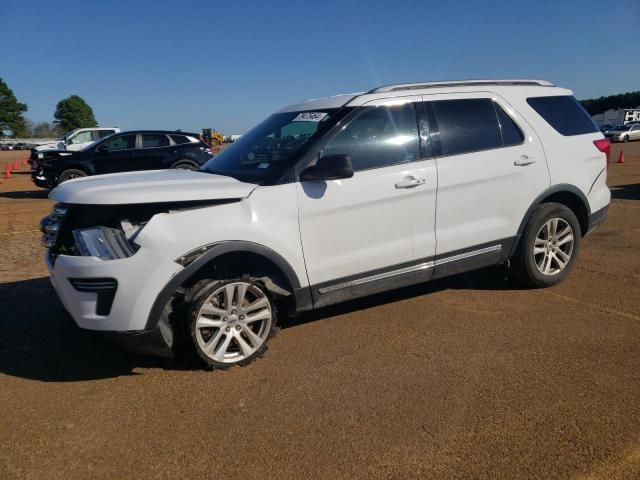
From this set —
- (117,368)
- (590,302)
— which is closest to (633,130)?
(590,302)

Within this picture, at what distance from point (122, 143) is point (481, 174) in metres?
11.7

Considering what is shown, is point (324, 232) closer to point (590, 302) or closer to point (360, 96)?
point (360, 96)

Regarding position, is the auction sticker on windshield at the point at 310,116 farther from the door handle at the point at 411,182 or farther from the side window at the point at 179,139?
the side window at the point at 179,139

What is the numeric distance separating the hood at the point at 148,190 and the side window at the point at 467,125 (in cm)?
169

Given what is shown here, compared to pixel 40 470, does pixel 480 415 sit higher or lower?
lower

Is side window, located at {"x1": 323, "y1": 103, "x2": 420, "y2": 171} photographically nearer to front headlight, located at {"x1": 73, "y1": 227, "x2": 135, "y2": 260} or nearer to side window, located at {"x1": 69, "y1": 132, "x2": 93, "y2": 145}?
front headlight, located at {"x1": 73, "y1": 227, "x2": 135, "y2": 260}

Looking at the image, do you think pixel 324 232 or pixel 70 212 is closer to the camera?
pixel 70 212

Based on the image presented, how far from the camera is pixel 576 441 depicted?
8.51 ft

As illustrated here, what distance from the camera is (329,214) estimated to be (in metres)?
3.69

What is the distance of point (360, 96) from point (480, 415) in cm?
243

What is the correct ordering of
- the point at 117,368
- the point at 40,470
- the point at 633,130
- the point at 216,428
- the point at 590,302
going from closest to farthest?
the point at 40,470 < the point at 216,428 < the point at 117,368 < the point at 590,302 < the point at 633,130

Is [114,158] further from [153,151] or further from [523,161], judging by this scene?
[523,161]

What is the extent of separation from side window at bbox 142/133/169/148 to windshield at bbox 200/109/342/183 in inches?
393

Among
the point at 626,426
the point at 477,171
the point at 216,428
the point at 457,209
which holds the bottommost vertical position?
the point at 626,426
